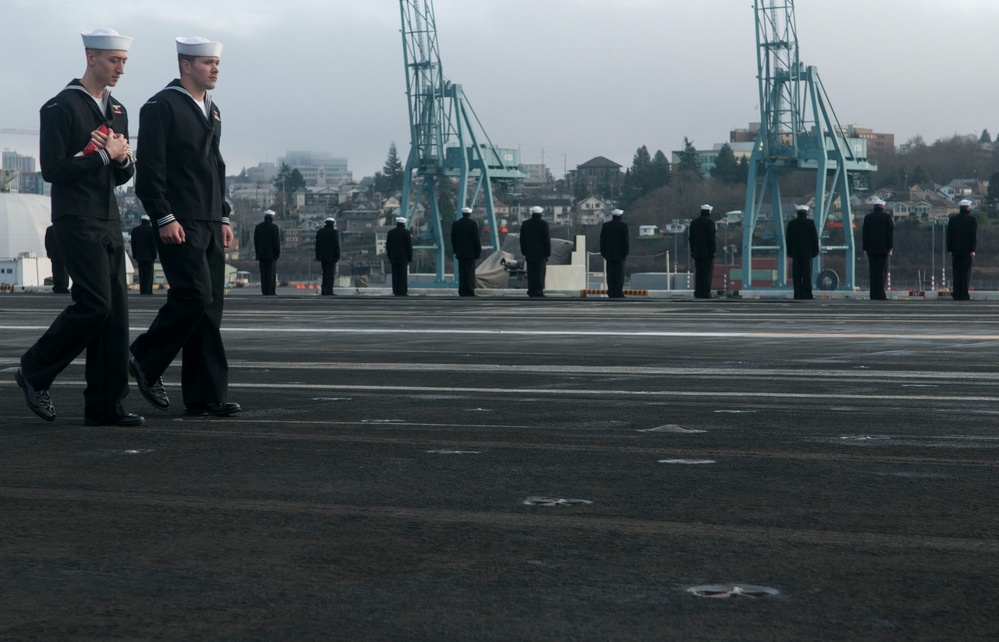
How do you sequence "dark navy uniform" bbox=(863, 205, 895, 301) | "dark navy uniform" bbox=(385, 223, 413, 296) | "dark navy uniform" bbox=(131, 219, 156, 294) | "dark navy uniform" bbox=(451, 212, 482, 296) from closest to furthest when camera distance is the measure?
1. "dark navy uniform" bbox=(863, 205, 895, 301)
2. "dark navy uniform" bbox=(451, 212, 482, 296)
3. "dark navy uniform" bbox=(385, 223, 413, 296)
4. "dark navy uniform" bbox=(131, 219, 156, 294)

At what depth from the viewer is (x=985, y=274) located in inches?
5340

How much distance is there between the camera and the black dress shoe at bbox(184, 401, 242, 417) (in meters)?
6.50

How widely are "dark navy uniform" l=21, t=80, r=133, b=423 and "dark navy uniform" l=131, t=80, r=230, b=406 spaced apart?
183 mm

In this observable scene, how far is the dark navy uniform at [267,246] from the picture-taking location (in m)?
29.3

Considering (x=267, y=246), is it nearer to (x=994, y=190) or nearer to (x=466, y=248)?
(x=466, y=248)

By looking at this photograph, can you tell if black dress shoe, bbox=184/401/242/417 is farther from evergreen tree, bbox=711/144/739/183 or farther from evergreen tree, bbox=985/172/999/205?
evergreen tree, bbox=711/144/739/183

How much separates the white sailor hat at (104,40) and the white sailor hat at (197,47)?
1.20 feet

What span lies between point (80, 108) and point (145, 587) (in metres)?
3.72

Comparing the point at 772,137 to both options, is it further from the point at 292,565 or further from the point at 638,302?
the point at 292,565

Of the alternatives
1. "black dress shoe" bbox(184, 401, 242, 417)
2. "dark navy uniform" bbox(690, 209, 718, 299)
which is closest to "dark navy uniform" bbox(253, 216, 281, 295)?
"dark navy uniform" bbox(690, 209, 718, 299)

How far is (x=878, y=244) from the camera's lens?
24.8 metres

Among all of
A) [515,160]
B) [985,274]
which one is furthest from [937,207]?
[515,160]

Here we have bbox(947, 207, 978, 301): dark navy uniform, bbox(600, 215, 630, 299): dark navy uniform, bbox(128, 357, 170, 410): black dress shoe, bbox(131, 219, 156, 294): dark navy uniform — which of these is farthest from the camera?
bbox(131, 219, 156, 294): dark navy uniform

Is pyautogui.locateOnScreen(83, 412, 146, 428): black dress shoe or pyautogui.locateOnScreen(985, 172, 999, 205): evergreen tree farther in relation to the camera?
pyautogui.locateOnScreen(985, 172, 999, 205): evergreen tree
